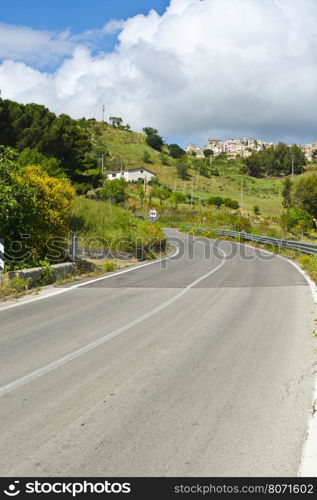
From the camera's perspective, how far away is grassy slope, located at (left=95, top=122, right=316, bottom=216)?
105 metres

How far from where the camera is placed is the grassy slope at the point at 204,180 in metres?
105

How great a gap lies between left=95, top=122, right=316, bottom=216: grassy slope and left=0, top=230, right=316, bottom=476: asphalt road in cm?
8076

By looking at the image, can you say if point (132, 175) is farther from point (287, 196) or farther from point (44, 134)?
point (44, 134)

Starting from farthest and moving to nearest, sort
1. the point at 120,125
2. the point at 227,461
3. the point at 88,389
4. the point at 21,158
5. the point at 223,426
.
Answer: the point at 120,125 → the point at 21,158 → the point at 88,389 → the point at 223,426 → the point at 227,461

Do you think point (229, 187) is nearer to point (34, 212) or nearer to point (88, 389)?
point (34, 212)

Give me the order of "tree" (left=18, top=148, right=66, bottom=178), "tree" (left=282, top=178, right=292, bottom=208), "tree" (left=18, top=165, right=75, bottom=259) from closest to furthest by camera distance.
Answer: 1. "tree" (left=18, top=165, right=75, bottom=259)
2. "tree" (left=18, top=148, right=66, bottom=178)
3. "tree" (left=282, top=178, right=292, bottom=208)

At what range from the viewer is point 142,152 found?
136m

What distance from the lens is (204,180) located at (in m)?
122

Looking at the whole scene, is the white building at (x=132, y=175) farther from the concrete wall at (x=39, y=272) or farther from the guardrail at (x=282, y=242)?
the concrete wall at (x=39, y=272)

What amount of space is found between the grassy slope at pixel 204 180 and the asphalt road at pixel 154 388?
80.8m

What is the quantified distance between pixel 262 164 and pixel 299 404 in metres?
151

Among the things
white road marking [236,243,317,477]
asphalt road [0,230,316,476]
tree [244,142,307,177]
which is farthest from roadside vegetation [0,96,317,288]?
tree [244,142,307,177]

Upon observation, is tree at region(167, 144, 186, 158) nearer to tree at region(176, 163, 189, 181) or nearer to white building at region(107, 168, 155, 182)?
tree at region(176, 163, 189, 181)

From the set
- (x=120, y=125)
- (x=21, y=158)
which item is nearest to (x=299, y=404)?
(x=21, y=158)
